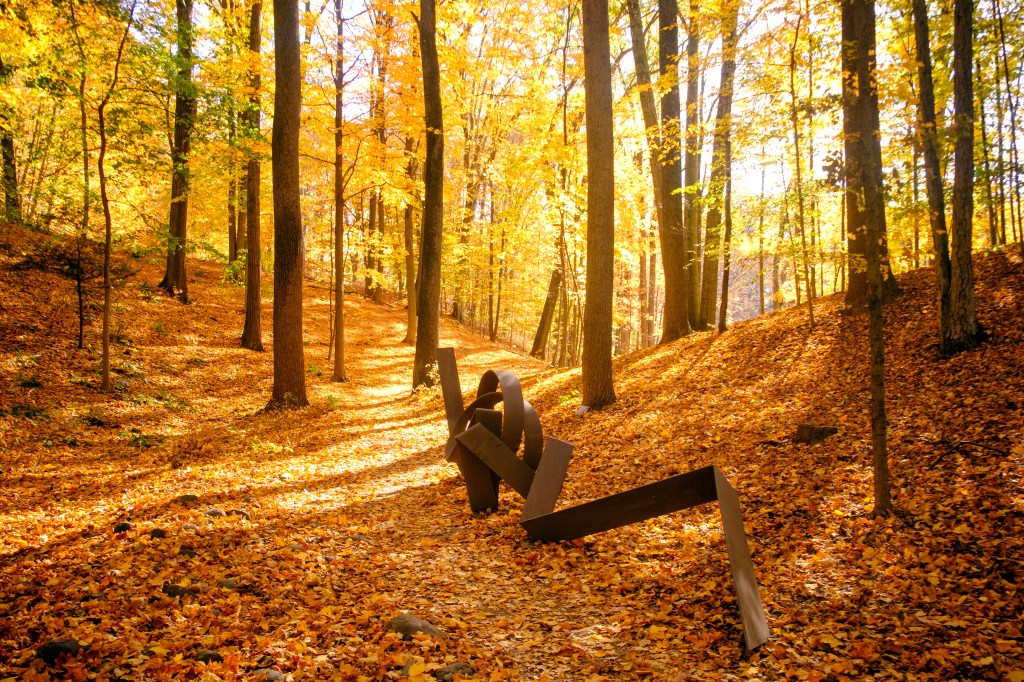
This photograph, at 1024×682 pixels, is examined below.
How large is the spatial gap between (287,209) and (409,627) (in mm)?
9069

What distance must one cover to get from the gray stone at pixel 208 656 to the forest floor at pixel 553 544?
2 cm

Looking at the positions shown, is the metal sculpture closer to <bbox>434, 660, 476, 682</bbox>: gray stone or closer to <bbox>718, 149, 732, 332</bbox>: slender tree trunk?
<bbox>434, 660, 476, 682</bbox>: gray stone

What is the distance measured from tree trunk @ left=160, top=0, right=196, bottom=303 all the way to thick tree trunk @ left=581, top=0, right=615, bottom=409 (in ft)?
26.3

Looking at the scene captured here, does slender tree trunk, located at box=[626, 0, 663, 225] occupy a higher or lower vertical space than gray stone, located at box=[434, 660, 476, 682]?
higher

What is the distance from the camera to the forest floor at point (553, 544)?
10.7ft

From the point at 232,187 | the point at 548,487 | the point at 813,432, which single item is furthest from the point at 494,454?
the point at 232,187

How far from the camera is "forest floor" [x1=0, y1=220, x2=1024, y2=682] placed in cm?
327

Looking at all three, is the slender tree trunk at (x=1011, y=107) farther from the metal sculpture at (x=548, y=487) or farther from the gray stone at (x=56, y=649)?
the gray stone at (x=56, y=649)

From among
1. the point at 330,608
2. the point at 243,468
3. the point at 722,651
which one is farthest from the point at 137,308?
the point at 722,651

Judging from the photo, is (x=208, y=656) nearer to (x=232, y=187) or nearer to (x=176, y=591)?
(x=176, y=591)

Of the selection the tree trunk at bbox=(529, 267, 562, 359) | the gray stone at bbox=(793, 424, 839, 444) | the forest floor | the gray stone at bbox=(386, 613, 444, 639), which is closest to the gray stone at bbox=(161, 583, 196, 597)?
the forest floor

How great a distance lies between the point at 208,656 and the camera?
302cm

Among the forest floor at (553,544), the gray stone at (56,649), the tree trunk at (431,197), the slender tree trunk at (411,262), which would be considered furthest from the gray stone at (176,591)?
the slender tree trunk at (411,262)

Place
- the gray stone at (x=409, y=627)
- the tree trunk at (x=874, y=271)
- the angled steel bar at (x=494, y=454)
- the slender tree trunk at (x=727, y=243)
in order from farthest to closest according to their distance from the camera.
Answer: the slender tree trunk at (x=727, y=243)
the angled steel bar at (x=494, y=454)
the tree trunk at (x=874, y=271)
the gray stone at (x=409, y=627)
